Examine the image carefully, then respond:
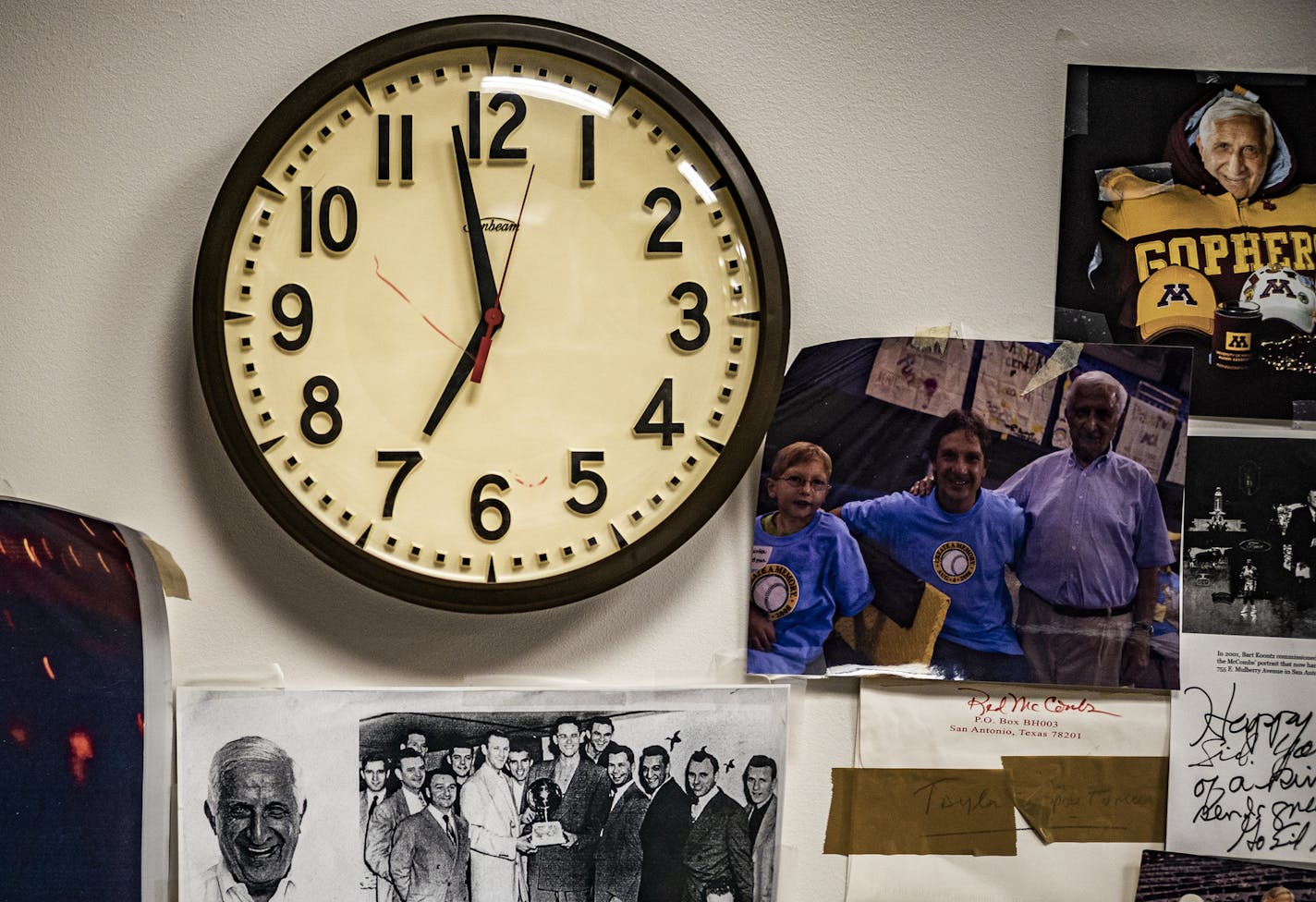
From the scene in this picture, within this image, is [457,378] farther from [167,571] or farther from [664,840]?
[664,840]

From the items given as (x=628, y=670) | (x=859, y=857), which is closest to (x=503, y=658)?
(x=628, y=670)

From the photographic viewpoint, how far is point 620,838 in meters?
0.90

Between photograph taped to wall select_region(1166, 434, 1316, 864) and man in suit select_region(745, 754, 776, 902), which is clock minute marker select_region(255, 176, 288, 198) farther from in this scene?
photograph taped to wall select_region(1166, 434, 1316, 864)

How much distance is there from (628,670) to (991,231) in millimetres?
531

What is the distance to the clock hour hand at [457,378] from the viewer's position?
85cm

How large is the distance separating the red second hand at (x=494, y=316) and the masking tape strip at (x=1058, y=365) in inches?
19.0

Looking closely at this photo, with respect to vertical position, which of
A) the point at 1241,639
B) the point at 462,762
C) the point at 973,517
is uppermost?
the point at 973,517

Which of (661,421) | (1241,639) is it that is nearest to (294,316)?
(661,421)

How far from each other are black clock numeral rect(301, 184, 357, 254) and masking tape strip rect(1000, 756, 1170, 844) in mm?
765

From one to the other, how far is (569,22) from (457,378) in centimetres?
34

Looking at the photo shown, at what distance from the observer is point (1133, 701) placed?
0.92 m

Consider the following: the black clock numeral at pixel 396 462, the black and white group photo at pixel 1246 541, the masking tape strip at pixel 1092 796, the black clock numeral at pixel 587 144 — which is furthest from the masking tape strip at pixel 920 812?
the black clock numeral at pixel 587 144

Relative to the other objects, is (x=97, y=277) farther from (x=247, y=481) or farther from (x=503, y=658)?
(x=503, y=658)

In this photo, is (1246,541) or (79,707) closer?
(79,707)
